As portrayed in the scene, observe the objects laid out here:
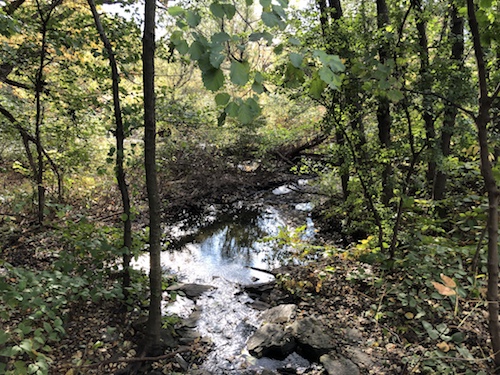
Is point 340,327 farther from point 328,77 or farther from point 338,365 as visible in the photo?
point 328,77

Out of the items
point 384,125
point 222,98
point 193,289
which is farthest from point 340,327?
point 222,98

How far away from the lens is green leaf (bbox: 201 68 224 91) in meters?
1.03

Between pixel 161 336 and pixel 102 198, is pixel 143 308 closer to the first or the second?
pixel 161 336

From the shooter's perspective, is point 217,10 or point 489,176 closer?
point 217,10

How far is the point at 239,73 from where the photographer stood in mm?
1023

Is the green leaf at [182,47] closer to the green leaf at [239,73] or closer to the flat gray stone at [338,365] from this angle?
the green leaf at [239,73]

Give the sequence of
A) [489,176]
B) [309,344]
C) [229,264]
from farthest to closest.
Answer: [229,264]
[309,344]
[489,176]

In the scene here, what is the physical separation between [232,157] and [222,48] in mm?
10530

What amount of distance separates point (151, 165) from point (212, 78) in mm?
1904

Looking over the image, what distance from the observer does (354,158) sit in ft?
13.0

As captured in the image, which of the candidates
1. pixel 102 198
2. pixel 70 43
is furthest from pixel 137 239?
pixel 102 198

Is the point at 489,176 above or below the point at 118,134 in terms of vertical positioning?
below

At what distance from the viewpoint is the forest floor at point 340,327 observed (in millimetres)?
2496

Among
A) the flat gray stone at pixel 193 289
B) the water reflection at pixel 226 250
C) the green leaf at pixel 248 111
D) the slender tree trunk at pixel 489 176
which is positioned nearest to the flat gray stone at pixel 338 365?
the slender tree trunk at pixel 489 176
